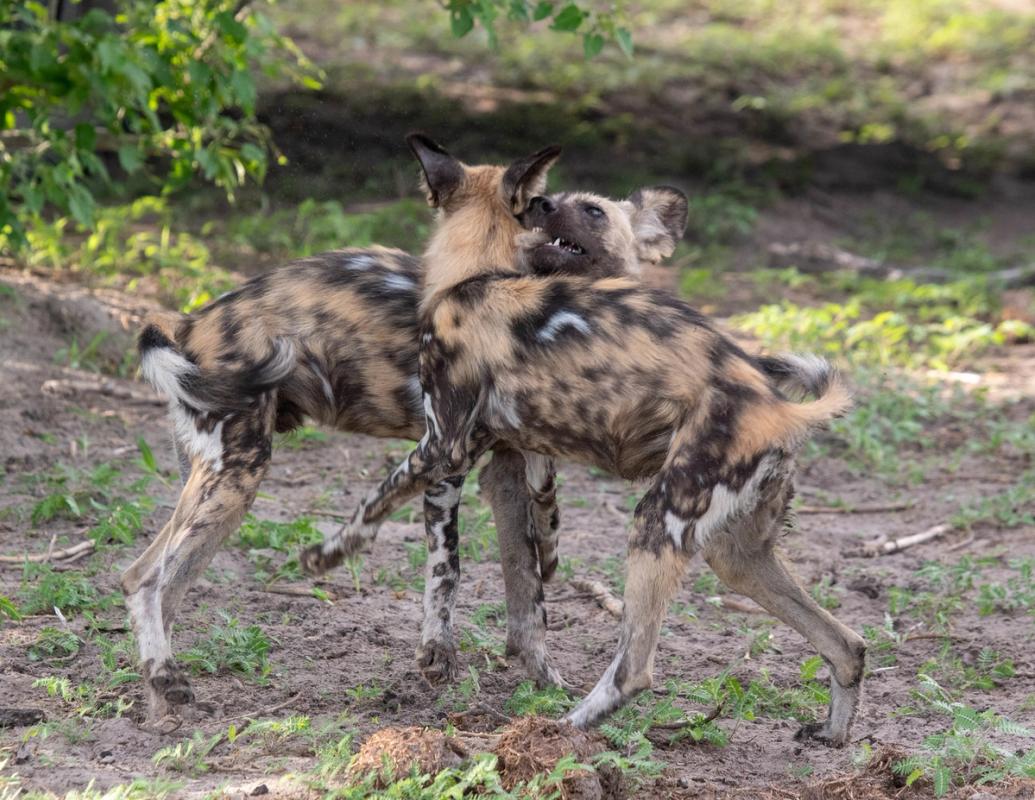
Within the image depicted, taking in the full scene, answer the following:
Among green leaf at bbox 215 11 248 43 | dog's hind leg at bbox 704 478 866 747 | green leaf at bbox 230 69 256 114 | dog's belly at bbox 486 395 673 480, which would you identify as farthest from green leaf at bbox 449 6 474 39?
dog's hind leg at bbox 704 478 866 747

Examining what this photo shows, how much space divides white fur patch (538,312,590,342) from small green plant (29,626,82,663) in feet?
5.39

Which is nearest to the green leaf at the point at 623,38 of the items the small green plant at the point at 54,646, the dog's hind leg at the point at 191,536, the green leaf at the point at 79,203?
the dog's hind leg at the point at 191,536

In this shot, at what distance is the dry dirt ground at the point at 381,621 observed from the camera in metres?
3.48

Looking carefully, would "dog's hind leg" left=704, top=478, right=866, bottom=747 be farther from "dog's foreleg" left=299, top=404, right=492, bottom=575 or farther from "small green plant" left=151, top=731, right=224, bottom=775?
"small green plant" left=151, top=731, right=224, bottom=775

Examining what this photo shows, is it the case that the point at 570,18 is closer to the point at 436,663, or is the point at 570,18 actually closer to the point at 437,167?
the point at 437,167

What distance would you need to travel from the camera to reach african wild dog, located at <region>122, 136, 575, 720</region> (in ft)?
13.1

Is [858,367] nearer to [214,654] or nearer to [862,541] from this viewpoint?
[862,541]

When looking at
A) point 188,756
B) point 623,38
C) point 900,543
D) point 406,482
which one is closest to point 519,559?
point 406,482

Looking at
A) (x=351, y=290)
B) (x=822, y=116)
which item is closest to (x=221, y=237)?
(x=351, y=290)

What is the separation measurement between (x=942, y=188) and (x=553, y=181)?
3.35 m

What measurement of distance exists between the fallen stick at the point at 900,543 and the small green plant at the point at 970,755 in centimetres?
160

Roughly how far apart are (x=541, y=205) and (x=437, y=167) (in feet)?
1.14

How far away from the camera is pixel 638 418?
3732mm

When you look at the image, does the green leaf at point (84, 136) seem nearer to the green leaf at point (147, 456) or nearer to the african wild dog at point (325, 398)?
the green leaf at point (147, 456)
